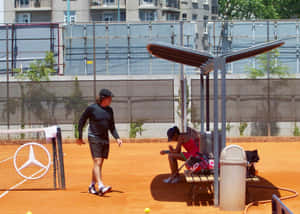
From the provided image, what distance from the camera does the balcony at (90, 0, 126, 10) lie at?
187 feet

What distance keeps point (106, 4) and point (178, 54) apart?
48277mm

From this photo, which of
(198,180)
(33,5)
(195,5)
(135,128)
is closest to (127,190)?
(198,180)

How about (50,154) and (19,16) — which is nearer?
(50,154)

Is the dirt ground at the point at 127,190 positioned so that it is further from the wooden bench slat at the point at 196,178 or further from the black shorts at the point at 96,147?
the black shorts at the point at 96,147

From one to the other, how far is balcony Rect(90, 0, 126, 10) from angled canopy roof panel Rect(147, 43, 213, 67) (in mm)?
46427

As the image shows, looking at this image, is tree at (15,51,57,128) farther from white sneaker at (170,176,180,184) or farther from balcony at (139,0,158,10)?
balcony at (139,0,158,10)

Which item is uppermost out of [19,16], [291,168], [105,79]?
[19,16]

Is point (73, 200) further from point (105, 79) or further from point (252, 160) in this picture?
point (105, 79)

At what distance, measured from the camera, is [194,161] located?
10.0m

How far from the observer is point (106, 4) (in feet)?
188

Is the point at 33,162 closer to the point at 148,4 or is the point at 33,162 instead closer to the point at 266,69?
the point at 266,69

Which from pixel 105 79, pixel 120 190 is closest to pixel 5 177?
pixel 120 190

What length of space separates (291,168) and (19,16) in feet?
159

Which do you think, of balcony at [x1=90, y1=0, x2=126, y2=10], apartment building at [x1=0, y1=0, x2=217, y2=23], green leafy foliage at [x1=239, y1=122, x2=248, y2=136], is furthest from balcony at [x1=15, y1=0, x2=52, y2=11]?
green leafy foliage at [x1=239, y1=122, x2=248, y2=136]
